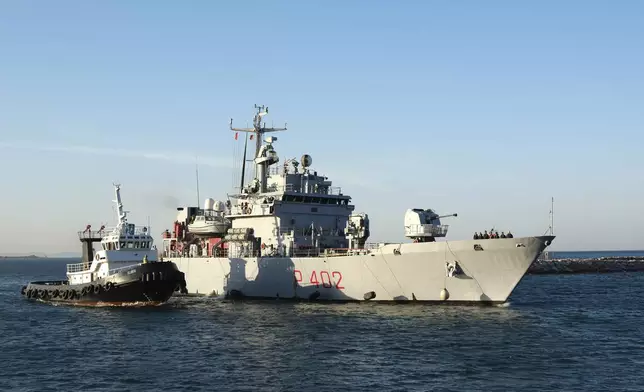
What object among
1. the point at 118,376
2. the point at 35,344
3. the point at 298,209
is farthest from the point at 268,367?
the point at 298,209

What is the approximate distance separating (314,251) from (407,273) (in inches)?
319

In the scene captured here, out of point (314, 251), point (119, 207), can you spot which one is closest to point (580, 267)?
point (314, 251)

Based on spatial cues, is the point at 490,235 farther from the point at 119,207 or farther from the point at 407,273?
the point at 119,207

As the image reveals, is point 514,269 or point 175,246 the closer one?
point 514,269

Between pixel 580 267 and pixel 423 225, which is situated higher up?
→ pixel 423 225

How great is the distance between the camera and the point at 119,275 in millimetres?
39750

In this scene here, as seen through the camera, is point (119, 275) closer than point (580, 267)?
Yes

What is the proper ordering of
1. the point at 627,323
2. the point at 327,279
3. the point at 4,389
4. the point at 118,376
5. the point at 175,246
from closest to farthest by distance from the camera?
the point at 4,389 < the point at 118,376 < the point at 627,323 < the point at 327,279 < the point at 175,246

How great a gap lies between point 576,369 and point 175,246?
36128mm

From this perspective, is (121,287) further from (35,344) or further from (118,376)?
(118,376)

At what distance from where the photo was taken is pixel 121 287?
39500mm

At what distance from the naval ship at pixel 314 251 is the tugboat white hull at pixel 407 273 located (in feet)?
0.17

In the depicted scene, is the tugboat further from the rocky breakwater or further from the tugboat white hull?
the rocky breakwater

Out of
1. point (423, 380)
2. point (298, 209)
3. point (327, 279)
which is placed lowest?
point (423, 380)
